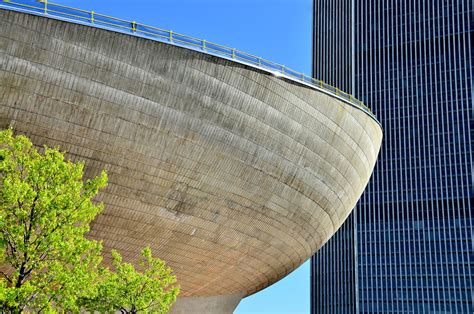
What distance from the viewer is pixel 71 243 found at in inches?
740

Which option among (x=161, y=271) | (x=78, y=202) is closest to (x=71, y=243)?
(x=78, y=202)

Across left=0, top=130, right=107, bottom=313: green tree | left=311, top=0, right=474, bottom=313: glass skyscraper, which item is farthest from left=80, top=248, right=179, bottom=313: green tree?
left=311, top=0, right=474, bottom=313: glass skyscraper

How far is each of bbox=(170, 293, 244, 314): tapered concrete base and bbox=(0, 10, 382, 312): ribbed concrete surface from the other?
104 cm

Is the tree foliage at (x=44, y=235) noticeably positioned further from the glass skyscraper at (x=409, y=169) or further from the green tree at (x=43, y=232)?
the glass skyscraper at (x=409, y=169)

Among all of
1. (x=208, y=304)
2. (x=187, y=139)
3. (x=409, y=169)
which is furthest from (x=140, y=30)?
(x=409, y=169)

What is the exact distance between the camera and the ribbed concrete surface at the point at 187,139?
78.4ft

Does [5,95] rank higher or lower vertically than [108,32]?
lower

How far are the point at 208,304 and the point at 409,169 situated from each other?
62.9 meters

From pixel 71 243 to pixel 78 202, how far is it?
4.00ft

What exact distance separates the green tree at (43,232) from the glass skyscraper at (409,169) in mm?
78153

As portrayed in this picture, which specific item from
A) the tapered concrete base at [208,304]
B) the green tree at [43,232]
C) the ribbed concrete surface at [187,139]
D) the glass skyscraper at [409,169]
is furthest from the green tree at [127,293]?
the glass skyscraper at [409,169]

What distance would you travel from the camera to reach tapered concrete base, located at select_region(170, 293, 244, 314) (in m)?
36.2

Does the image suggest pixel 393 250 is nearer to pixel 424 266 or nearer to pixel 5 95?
pixel 424 266

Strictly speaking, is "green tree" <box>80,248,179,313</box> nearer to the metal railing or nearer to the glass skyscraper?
the metal railing
